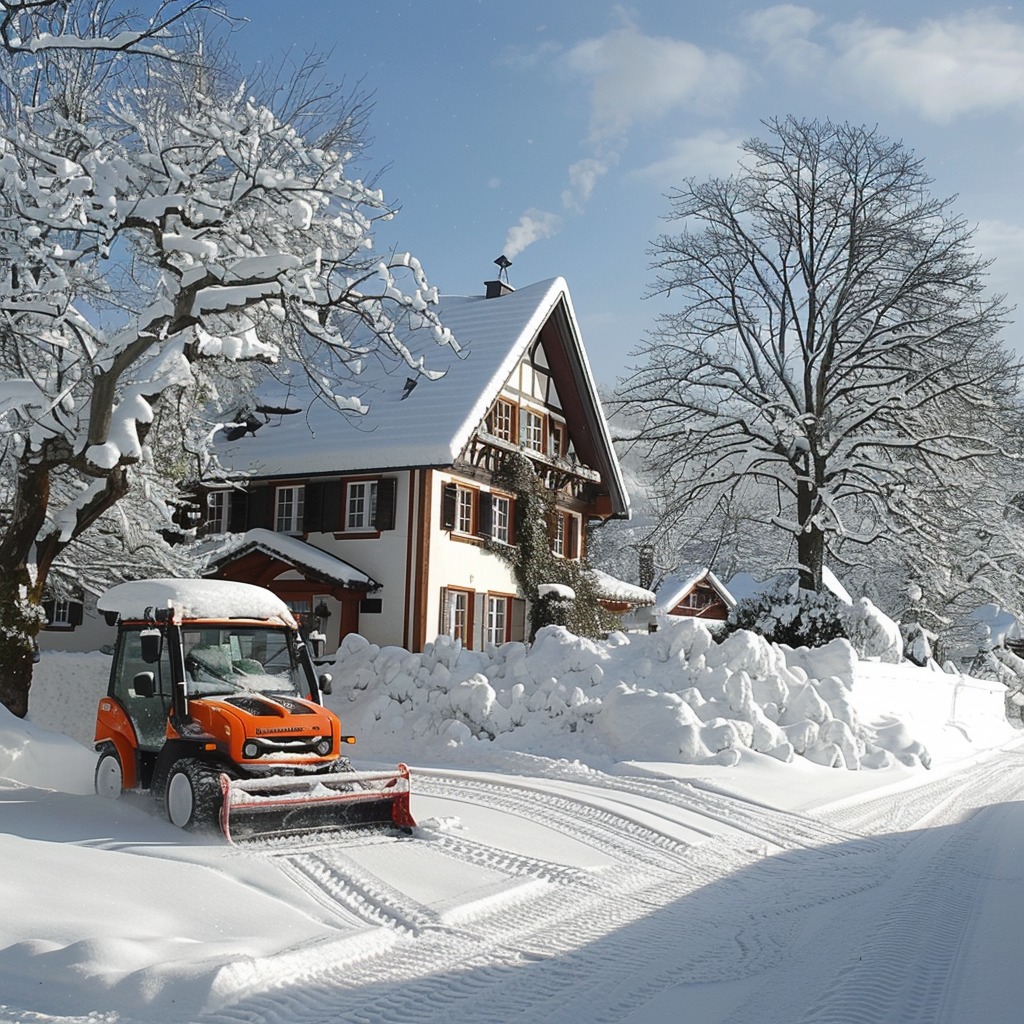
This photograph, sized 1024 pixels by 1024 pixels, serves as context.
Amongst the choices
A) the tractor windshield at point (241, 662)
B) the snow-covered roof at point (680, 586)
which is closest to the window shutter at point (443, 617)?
the tractor windshield at point (241, 662)

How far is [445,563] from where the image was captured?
77.8ft

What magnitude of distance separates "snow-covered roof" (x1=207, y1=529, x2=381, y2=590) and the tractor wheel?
40.1ft

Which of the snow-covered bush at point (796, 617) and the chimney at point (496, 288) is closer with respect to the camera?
the snow-covered bush at point (796, 617)

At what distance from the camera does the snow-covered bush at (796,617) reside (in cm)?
2238

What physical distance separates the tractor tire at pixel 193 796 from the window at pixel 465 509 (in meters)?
15.4

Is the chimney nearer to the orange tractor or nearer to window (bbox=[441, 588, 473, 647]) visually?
window (bbox=[441, 588, 473, 647])

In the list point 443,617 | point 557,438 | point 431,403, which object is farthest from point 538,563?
point 431,403

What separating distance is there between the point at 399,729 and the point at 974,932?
10735mm

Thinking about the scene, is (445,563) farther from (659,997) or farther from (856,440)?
(659,997)

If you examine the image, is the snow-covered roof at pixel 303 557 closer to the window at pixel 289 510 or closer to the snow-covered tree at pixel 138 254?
the window at pixel 289 510

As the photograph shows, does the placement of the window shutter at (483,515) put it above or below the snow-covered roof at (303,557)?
above

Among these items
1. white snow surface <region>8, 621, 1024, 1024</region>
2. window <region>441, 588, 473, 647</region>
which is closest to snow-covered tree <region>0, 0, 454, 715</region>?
white snow surface <region>8, 621, 1024, 1024</region>

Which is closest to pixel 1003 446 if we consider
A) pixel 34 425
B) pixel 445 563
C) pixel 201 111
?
pixel 445 563

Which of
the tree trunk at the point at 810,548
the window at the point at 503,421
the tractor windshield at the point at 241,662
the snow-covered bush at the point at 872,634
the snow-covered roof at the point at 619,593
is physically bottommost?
the tractor windshield at the point at 241,662
